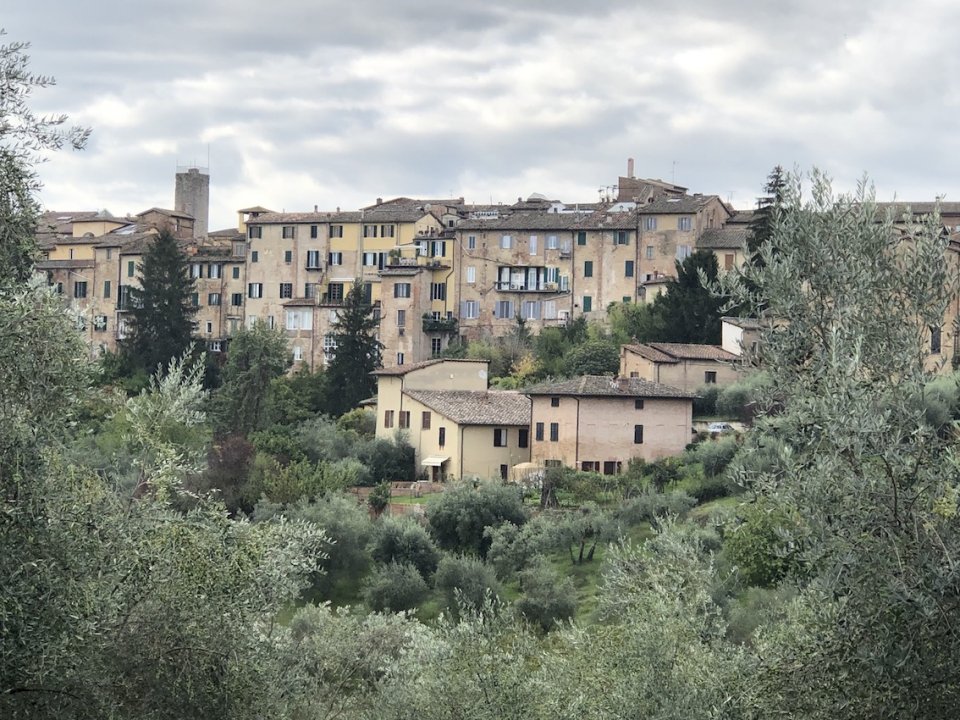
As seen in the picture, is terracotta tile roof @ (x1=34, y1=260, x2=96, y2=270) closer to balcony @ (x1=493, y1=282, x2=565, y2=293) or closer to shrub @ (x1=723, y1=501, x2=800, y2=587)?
balcony @ (x1=493, y1=282, x2=565, y2=293)

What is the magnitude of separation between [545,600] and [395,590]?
4571 mm

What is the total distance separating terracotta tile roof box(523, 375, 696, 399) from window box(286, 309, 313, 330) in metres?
25.2

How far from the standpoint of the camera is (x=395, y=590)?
4188 centimetres

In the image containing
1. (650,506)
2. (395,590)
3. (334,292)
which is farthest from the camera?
(334,292)

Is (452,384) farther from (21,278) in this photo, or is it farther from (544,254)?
(21,278)

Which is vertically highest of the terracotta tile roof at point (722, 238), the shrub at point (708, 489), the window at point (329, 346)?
the terracotta tile roof at point (722, 238)

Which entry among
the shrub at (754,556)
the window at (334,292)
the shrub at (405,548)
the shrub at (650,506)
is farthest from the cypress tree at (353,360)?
the shrub at (754,556)

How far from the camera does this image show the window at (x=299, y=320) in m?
79.0

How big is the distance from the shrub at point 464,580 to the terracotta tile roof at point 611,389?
477 inches

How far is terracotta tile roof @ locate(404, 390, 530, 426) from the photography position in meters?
55.7

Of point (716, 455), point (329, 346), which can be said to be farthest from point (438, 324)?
point (716, 455)

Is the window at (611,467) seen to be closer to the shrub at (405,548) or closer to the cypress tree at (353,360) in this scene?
the shrub at (405,548)

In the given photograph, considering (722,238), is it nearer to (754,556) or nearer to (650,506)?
(650,506)

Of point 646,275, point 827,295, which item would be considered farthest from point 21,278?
point 646,275
